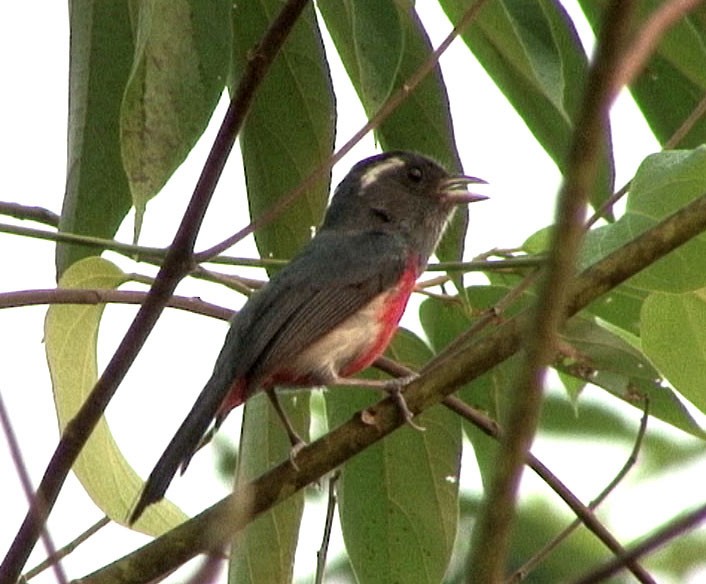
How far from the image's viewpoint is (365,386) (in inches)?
151

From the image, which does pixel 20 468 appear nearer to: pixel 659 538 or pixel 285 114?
pixel 659 538

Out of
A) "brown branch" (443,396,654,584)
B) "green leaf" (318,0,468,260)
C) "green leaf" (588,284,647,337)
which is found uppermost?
"green leaf" (318,0,468,260)

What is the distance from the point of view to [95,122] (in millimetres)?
3338

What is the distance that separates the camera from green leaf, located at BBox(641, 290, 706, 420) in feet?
10.8

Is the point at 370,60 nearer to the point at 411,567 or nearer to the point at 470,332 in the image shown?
the point at 470,332

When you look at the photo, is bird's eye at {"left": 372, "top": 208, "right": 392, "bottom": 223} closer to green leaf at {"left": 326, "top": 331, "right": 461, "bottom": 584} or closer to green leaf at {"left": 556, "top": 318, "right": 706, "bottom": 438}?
green leaf at {"left": 326, "top": 331, "right": 461, "bottom": 584}

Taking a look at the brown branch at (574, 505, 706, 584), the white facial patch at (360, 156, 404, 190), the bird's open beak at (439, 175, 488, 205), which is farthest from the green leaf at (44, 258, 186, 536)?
the brown branch at (574, 505, 706, 584)

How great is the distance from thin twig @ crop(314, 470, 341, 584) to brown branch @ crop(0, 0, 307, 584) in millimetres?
711

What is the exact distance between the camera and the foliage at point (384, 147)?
10.1 ft

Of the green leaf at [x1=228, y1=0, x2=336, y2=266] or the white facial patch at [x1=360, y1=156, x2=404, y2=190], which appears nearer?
the green leaf at [x1=228, y1=0, x2=336, y2=266]

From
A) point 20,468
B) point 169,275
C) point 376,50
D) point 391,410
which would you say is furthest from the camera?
point 376,50

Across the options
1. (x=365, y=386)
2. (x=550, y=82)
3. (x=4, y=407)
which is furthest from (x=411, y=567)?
(x=4, y=407)

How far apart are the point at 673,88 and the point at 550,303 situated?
9.20 feet

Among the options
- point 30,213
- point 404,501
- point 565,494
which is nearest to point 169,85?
point 30,213
